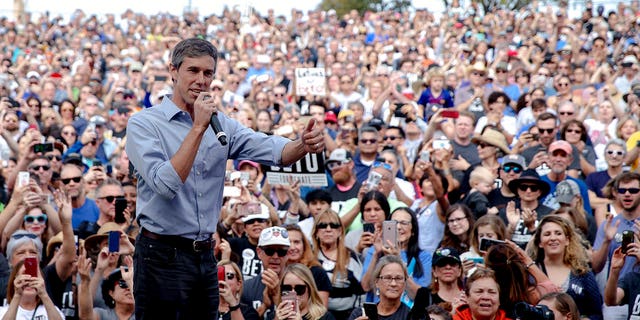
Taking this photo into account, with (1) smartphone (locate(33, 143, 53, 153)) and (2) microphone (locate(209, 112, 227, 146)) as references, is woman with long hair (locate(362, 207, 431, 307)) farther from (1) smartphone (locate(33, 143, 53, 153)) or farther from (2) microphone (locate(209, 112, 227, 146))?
(2) microphone (locate(209, 112, 227, 146))

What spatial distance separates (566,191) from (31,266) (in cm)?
470

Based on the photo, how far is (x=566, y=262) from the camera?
8359 mm

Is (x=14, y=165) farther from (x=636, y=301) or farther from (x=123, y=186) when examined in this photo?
(x=636, y=301)

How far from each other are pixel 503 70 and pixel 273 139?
12907mm

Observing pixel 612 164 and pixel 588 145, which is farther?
pixel 588 145

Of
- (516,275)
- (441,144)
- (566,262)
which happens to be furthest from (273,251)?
(441,144)

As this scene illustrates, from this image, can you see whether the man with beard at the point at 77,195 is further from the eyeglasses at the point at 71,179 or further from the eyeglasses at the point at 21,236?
the eyeglasses at the point at 21,236

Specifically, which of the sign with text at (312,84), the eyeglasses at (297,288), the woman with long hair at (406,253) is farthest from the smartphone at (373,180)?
the sign with text at (312,84)

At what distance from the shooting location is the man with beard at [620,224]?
8855mm

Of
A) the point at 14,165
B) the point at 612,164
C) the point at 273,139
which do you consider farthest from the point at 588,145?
the point at 273,139

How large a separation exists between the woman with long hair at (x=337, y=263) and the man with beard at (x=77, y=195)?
8.26 ft

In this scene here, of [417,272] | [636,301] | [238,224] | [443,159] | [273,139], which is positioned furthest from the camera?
[443,159]

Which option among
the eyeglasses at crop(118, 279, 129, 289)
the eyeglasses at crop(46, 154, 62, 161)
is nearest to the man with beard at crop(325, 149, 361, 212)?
the eyeglasses at crop(46, 154, 62, 161)

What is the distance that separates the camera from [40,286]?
7820mm
